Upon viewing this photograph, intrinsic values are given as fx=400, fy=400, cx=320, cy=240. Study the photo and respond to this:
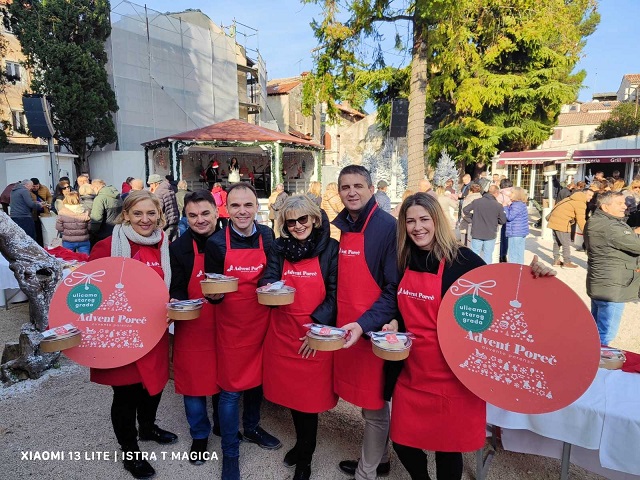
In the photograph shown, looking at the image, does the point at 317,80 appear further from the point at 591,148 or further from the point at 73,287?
the point at 591,148

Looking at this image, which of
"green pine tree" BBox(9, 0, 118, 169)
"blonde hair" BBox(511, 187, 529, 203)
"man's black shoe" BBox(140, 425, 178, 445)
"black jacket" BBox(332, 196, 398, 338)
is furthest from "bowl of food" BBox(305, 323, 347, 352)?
"green pine tree" BBox(9, 0, 118, 169)

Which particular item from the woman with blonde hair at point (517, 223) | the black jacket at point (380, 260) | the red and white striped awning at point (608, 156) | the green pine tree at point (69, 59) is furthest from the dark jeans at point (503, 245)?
the green pine tree at point (69, 59)

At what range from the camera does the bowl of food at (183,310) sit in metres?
2.24

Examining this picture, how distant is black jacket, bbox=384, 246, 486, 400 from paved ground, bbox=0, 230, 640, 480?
16.0 inches

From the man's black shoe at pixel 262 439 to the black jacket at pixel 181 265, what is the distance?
3.92 ft

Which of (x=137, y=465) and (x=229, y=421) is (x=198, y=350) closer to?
(x=229, y=421)

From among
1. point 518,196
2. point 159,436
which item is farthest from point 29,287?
point 518,196

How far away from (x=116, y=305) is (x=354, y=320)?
149cm

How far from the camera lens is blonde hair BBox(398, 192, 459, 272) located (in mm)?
2107

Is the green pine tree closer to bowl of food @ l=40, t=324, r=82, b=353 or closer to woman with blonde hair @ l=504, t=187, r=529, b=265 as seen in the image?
woman with blonde hair @ l=504, t=187, r=529, b=265

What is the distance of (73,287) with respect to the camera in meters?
2.51

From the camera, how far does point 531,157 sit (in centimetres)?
2084

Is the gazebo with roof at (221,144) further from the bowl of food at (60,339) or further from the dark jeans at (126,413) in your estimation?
the bowl of food at (60,339)

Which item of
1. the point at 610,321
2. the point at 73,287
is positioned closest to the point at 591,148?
the point at 610,321
